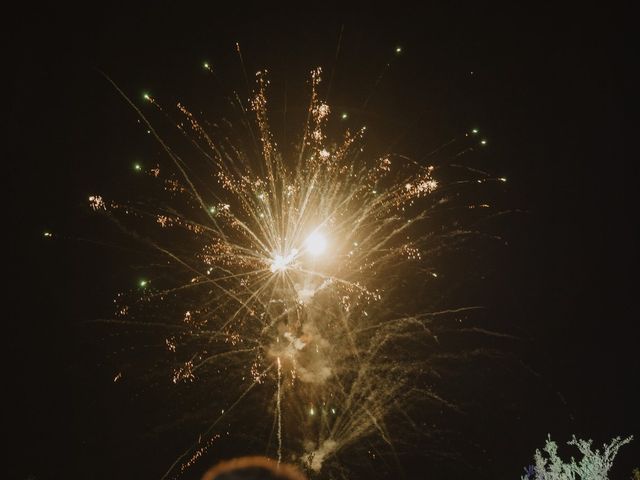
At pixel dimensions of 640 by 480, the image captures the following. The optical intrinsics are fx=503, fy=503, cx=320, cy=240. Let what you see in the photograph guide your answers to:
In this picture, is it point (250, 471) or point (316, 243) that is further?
point (316, 243)

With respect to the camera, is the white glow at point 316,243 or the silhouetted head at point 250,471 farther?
the white glow at point 316,243

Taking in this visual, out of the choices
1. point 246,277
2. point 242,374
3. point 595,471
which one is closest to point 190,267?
point 246,277

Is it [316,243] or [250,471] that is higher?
[316,243]

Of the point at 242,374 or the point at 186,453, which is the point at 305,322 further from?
the point at 186,453

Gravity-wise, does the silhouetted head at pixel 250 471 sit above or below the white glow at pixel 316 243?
below

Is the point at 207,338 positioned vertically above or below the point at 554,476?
above
